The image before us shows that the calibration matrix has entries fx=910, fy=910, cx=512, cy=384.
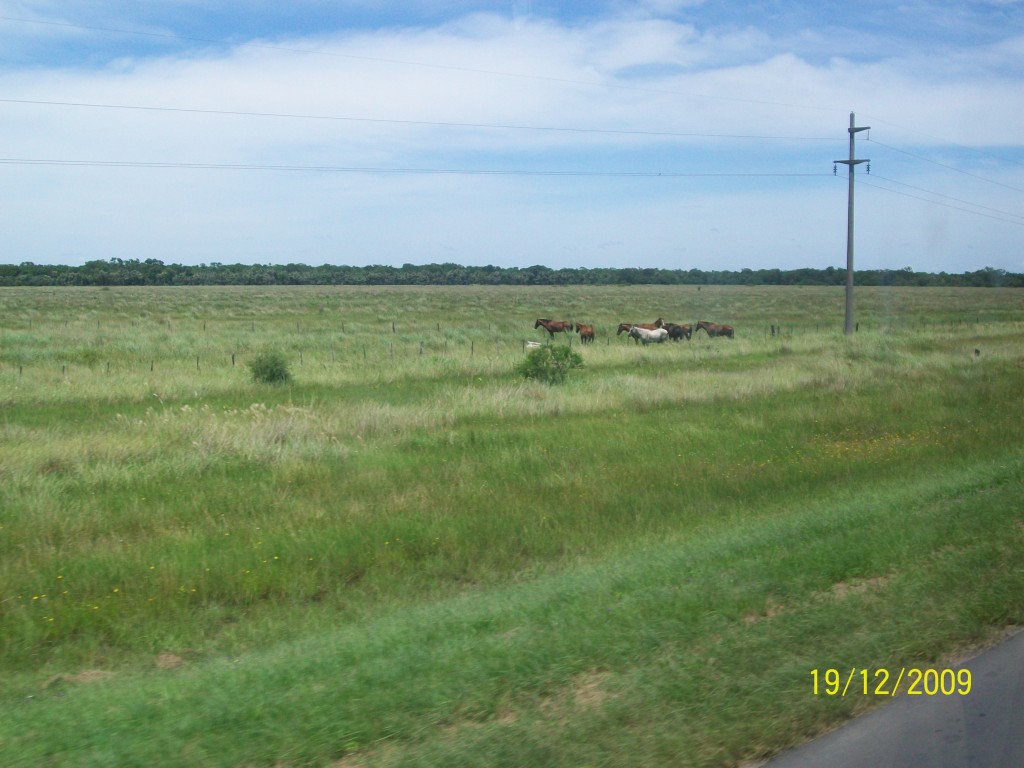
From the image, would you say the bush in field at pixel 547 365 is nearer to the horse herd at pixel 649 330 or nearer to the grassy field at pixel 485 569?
the grassy field at pixel 485 569

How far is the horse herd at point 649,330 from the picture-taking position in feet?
130

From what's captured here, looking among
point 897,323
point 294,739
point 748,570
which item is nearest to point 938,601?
point 748,570

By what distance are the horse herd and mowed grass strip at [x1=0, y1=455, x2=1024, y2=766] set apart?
31.3m

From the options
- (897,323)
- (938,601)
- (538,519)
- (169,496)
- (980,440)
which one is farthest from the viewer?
(897,323)

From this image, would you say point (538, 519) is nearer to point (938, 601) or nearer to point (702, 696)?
point (938, 601)

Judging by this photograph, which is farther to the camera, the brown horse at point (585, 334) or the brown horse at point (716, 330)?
the brown horse at point (716, 330)

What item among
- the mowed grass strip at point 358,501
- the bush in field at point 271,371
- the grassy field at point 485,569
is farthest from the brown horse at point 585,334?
the mowed grass strip at point 358,501

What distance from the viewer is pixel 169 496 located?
11.2m

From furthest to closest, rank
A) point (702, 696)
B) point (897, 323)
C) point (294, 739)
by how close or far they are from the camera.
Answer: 1. point (897, 323)
2. point (702, 696)
3. point (294, 739)

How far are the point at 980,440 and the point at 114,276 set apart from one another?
Result: 13539cm

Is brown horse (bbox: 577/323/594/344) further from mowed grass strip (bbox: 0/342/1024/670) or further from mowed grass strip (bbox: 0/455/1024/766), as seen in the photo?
mowed grass strip (bbox: 0/455/1024/766)

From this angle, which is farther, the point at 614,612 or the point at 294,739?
the point at 614,612

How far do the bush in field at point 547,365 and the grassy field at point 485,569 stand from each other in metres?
3.31
